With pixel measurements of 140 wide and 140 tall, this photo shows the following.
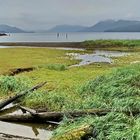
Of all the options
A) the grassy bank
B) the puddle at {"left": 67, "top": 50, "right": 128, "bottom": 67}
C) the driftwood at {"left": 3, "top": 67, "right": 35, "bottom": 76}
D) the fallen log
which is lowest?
the puddle at {"left": 67, "top": 50, "right": 128, "bottom": 67}

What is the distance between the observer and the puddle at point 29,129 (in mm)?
17328

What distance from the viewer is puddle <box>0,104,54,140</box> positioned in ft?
56.9

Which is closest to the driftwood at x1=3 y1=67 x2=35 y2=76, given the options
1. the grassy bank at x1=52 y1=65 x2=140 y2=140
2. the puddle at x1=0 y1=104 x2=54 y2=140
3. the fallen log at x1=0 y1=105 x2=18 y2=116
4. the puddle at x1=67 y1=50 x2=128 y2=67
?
the puddle at x1=67 y1=50 x2=128 y2=67

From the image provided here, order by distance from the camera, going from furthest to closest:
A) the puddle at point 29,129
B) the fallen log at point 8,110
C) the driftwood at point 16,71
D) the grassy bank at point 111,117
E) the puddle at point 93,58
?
1. the puddle at point 93,58
2. the driftwood at point 16,71
3. the fallen log at point 8,110
4. the puddle at point 29,129
5. the grassy bank at point 111,117

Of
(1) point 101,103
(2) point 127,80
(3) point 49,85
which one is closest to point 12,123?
(1) point 101,103

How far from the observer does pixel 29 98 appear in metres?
22.7

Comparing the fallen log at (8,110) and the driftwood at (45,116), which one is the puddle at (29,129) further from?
the fallen log at (8,110)

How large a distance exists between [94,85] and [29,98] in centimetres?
468

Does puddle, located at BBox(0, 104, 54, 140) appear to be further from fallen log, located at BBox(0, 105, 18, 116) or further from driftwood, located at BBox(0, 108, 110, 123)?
fallen log, located at BBox(0, 105, 18, 116)

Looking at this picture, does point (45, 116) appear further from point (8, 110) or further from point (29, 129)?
point (8, 110)

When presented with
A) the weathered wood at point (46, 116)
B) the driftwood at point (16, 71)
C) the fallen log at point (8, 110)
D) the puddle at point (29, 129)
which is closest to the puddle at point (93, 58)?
the driftwood at point (16, 71)

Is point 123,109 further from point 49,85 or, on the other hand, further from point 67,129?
point 49,85

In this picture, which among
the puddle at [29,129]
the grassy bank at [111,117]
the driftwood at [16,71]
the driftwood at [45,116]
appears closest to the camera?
the grassy bank at [111,117]

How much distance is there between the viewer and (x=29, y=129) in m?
18.0
